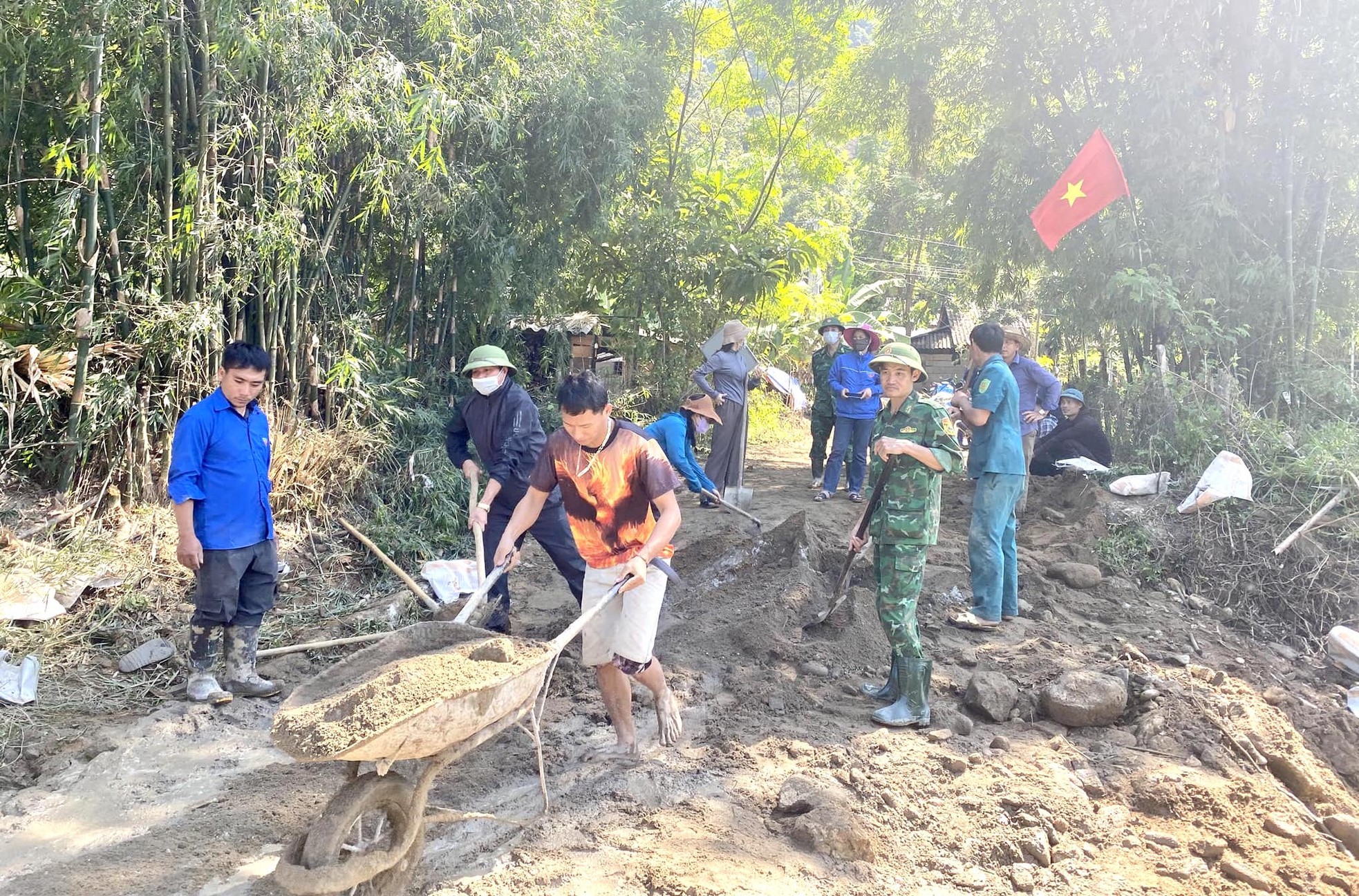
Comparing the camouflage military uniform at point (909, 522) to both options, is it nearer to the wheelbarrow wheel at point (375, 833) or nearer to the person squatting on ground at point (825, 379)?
the wheelbarrow wheel at point (375, 833)

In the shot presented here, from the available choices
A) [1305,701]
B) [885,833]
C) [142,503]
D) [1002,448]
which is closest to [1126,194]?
[1002,448]

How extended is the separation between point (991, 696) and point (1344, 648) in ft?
8.35

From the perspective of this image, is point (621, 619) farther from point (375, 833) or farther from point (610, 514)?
point (375, 833)

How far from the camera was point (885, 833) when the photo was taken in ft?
11.1

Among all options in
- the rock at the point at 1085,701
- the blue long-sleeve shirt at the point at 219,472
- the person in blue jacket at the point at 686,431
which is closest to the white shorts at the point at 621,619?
the blue long-sleeve shirt at the point at 219,472

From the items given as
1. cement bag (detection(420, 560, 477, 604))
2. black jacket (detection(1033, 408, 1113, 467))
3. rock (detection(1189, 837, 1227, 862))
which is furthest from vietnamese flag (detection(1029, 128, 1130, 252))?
rock (detection(1189, 837, 1227, 862))

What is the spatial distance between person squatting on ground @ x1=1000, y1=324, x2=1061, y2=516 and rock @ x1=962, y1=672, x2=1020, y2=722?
2908 mm

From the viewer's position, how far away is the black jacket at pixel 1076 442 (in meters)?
8.58

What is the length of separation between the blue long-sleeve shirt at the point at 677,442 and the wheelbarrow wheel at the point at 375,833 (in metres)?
3.79

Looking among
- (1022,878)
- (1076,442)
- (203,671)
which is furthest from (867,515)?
(1076,442)

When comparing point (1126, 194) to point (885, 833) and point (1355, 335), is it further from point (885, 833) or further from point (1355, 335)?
point (885, 833)

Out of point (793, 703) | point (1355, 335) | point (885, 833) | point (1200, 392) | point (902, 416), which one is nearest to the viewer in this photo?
point (885, 833)

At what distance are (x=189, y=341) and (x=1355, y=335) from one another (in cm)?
1073

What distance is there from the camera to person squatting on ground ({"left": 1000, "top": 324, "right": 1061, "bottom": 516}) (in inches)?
279
